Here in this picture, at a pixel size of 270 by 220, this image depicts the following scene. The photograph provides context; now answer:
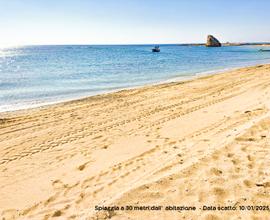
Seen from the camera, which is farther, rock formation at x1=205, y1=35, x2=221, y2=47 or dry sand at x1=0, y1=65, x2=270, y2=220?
rock formation at x1=205, y1=35, x2=221, y2=47

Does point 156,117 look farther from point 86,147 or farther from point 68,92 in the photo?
point 68,92

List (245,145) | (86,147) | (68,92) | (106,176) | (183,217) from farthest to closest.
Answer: (68,92)
(86,147)
(245,145)
(106,176)
(183,217)

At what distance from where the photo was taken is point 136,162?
6.54 meters

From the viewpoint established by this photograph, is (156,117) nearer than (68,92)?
Yes

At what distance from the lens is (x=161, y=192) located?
15.9ft

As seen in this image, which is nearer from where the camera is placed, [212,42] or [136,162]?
[136,162]

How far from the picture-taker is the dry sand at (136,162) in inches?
183

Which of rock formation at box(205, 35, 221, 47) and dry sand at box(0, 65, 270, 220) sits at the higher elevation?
rock formation at box(205, 35, 221, 47)

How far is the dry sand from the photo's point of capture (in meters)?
4.66

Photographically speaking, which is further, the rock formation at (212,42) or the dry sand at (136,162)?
the rock formation at (212,42)

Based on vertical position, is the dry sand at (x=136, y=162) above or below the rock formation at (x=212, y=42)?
below

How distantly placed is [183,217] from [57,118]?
830cm

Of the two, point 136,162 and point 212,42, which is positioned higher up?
point 212,42

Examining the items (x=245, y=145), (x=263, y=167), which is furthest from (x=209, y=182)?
(x=245, y=145)
